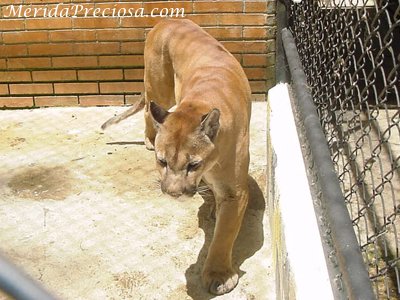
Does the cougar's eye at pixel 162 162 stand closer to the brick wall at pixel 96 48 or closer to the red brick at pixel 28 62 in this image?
the brick wall at pixel 96 48

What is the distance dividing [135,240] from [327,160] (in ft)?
6.14

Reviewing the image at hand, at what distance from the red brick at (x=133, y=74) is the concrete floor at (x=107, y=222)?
0.62 meters

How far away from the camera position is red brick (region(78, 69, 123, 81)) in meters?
5.80

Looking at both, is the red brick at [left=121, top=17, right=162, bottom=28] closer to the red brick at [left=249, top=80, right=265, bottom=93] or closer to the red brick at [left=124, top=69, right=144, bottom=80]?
the red brick at [left=124, top=69, right=144, bottom=80]

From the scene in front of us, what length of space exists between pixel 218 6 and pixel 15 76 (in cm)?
203

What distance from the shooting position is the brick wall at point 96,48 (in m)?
5.56

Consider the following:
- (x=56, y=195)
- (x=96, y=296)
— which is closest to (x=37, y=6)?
(x=56, y=195)

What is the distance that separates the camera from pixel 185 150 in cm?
310

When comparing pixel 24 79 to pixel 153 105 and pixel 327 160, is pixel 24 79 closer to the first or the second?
pixel 153 105

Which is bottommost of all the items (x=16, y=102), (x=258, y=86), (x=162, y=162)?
(x=16, y=102)

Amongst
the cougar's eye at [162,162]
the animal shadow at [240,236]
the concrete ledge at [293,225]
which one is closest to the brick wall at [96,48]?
the animal shadow at [240,236]

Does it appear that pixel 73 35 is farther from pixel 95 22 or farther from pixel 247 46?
pixel 247 46

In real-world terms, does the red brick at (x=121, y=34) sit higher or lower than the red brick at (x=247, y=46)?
higher

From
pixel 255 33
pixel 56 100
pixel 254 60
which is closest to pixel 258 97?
pixel 254 60
